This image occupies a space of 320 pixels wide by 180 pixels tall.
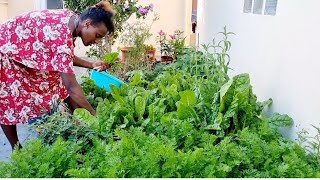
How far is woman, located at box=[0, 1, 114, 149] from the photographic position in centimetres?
216

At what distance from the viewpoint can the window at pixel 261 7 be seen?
7.64ft

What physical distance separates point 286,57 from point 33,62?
149 cm

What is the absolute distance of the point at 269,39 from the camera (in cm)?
→ 230

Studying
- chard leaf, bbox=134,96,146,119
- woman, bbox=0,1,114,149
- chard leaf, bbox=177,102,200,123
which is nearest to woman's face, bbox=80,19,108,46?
woman, bbox=0,1,114,149

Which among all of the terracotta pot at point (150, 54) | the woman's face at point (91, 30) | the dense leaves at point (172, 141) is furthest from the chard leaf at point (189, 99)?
the terracotta pot at point (150, 54)

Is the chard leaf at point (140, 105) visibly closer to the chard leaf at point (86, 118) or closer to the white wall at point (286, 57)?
the chard leaf at point (86, 118)

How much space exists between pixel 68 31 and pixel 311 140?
144 centimetres

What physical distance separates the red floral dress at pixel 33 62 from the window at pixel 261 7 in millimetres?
1243

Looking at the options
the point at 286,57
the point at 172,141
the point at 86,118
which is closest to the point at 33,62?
the point at 86,118

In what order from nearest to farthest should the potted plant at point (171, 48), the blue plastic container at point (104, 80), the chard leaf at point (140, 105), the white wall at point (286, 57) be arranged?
1. the white wall at point (286, 57)
2. the chard leaf at point (140, 105)
3. the blue plastic container at point (104, 80)
4. the potted plant at point (171, 48)

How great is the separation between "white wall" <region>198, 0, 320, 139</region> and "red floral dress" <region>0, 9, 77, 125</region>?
1185 mm

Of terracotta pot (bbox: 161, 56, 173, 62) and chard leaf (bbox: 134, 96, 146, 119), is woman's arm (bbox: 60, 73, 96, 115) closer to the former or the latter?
chard leaf (bbox: 134, 96, 146, 119)

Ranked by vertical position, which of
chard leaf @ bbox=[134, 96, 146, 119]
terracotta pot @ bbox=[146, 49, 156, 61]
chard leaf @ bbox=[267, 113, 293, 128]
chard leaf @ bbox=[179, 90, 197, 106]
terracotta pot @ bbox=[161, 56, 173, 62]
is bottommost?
terracotta pot @ bbox=[161, 56, 173, 62]

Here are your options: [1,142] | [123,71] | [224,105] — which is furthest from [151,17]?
[224,105]
